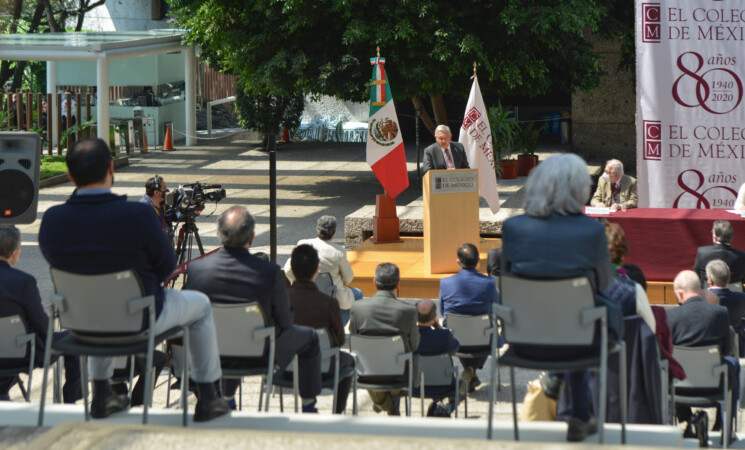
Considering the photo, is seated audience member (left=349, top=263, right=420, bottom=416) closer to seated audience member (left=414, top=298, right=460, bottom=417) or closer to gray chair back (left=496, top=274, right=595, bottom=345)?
seated audience member (left=414, top=298, right=460, bottom=417)

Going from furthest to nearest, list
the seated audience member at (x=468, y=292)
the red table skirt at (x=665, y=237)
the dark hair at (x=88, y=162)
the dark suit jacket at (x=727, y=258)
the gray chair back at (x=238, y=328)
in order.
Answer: the red table skirt at (x=665, y=237) → the dark suit jacket at (x=727, y=258) → the seated audience member at (x=468, y=292) → the gray chair back at (x=238, y=328) → the dark hair at (x=88, y=162)

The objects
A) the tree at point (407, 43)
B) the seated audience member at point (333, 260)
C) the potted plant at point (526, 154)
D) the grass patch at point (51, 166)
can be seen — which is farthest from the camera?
the grass patch at point (51, 166)

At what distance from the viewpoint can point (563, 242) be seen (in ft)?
13.6

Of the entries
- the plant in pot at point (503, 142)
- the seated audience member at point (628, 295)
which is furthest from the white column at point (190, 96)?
the seated audience member at point (628, 295)

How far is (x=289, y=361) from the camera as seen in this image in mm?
5340

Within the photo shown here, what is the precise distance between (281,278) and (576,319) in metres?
1.60

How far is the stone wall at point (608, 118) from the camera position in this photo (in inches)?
861

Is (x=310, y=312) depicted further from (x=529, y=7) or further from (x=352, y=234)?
(x=529, y=7)

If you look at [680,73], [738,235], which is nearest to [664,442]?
[738,235]

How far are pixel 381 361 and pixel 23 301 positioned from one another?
2.12 m

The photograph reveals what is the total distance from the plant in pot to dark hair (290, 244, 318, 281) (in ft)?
37.6

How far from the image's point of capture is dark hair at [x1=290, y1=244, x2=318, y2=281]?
235 inches

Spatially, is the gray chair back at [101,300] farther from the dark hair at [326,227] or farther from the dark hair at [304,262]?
the dark hair at [326,227]

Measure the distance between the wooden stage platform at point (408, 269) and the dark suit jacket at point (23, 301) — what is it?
5.07 metres
